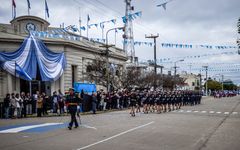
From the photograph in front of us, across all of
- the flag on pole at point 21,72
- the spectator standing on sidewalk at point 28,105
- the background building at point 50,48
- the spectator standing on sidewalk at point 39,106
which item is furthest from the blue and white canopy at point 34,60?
the spectator standing on sidewalk at point 39,106

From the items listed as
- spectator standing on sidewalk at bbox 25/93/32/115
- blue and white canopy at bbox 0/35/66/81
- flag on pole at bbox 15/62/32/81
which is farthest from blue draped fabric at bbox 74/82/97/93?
spectator standing on sidewalk at bbox 25/93/32/115

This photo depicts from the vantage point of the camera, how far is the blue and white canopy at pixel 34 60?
3516 cm

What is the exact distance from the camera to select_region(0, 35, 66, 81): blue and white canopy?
3516 centimetres

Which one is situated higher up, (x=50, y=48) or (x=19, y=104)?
(x=50, y=48)

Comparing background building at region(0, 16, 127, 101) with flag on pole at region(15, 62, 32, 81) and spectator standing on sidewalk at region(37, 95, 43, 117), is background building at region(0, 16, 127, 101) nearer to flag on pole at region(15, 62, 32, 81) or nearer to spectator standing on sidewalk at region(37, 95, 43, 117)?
flag on pole at region(15, 62, 32, 81)

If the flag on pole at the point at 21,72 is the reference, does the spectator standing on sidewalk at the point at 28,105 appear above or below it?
below

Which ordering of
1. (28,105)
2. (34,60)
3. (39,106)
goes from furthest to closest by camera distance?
(34,60) → (28,105) → (39,106)

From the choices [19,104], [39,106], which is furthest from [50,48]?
[19,104]

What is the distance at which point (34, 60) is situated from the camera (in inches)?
1451

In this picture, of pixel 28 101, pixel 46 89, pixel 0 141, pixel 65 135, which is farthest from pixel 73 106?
pixel 46 89

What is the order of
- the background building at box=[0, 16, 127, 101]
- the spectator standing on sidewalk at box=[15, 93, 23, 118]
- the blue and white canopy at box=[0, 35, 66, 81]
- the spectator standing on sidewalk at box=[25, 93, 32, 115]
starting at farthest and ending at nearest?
the background building at box=[0, 16, 127, 101] < the blue and white canopy at box=[0, 35, 66, 81] < the spectator standing on sidewalk at box=[25, 93, 32, 115] < the spectator standing on sidewalk at box=[15, 93, 23, 118]

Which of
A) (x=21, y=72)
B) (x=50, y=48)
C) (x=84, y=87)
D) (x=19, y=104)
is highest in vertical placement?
(x=50, y=48)

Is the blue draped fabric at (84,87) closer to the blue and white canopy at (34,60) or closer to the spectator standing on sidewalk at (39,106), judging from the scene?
the blue and white canopy at (34,60)

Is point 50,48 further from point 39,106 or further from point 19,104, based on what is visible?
point 19,104
